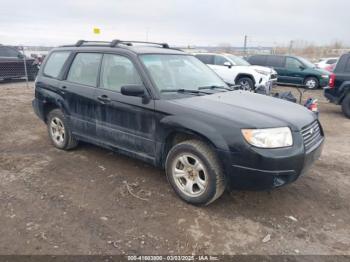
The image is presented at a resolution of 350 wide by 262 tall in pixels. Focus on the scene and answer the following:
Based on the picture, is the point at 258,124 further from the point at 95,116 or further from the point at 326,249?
the point at 95,116

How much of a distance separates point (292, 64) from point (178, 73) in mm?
13017

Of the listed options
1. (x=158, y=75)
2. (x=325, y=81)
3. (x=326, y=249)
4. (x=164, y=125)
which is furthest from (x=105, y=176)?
(x=325, y=81)

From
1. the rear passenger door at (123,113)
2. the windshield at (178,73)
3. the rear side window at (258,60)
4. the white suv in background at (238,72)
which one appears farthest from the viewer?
the rear side window at (258,60)

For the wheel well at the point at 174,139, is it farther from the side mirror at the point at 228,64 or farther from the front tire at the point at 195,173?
the side mirror at the point at 228,64

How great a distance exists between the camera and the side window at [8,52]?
51.1 feet

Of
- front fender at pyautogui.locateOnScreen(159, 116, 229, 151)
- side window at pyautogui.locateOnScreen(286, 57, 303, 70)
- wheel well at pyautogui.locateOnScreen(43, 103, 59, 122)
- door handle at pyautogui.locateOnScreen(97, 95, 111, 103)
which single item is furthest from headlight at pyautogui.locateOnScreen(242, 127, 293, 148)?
side window at pyautogui.locateOnScreen(286, 57, 303, 70)

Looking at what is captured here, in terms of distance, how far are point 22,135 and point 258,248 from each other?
16.8 feet

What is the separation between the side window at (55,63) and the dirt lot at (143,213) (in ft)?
4.57

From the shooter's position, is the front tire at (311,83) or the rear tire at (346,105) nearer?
the rear tire at (346,105)

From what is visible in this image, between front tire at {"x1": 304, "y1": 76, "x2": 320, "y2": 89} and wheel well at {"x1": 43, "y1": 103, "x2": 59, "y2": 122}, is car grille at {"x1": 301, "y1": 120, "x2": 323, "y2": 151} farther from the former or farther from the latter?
front tire at {"x1": 304, "y1": 76, "x2": 320, "y2": 89}

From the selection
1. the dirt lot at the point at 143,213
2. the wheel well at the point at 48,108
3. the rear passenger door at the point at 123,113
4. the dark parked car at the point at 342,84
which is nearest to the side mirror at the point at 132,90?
the rear passenger door at the point at 123,113

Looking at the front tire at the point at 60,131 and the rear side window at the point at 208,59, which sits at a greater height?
the rear side window at the point at 208,59

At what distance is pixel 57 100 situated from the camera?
16.2 feet

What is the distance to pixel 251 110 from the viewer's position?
11.1 feet
